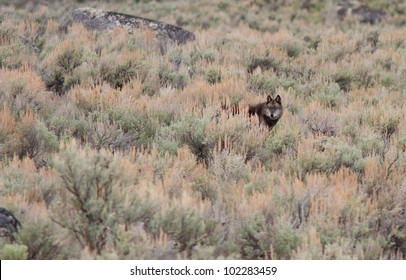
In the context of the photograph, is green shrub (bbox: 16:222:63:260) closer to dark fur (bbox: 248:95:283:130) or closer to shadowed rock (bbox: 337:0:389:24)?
dark fur (bbox: 248:95:283:130)

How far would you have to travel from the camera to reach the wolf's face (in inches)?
319

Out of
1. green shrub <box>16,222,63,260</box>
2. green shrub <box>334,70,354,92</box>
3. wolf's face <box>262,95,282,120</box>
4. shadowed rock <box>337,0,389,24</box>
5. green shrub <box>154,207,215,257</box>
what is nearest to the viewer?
green shrub <box>16,222,63,260</box>

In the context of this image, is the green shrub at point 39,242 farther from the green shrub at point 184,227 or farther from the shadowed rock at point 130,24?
the shadowed rock at point 130,24

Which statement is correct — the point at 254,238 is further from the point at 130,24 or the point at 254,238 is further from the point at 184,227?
the point at 130,24

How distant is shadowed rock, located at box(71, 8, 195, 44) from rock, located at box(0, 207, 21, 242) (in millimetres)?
11631

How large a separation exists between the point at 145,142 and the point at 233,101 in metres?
2.78

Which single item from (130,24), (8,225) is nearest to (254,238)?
(8,225)

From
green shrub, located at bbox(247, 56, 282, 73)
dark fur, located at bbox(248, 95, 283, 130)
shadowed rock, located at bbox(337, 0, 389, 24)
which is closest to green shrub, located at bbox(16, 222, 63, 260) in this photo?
dark fur, located at bbox(248, 95, 283, 130)

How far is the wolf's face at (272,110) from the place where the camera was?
811 cm

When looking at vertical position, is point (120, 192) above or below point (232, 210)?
above

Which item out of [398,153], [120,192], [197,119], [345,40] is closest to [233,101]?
[197,119]

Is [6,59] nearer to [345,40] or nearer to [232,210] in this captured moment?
[232,210]
